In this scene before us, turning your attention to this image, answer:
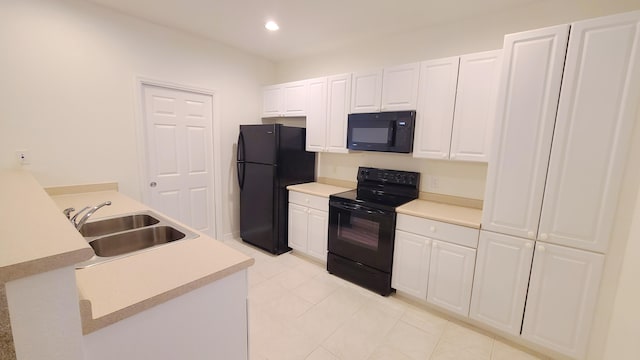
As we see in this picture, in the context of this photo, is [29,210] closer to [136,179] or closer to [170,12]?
[136,179]

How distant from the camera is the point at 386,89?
2.70 metres

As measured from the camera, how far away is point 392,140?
104 inches

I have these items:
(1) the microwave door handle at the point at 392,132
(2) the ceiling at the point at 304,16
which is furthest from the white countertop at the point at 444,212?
(2) the ceiling at the point at 304,16

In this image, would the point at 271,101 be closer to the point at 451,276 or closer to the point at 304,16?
the point at 304,16

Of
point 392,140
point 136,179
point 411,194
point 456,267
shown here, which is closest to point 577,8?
point 392,140

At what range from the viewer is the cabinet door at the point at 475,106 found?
6.98 ft

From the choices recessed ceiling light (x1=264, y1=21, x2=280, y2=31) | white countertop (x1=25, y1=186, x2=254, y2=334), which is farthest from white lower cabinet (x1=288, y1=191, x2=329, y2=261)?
recessed ceiling light (x1=264, y1=21, x2=280, y2=31)

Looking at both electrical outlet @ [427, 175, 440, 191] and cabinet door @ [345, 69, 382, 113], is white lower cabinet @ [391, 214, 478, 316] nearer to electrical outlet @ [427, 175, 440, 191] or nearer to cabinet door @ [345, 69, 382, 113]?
electrical outlet @ [427, 175, 440, 191]

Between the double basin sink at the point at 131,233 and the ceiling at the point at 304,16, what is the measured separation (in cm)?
190

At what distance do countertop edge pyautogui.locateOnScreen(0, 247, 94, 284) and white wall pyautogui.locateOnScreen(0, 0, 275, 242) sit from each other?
2503mm

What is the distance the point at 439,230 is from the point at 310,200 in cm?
144

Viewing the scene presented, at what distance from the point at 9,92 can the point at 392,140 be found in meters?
3.24

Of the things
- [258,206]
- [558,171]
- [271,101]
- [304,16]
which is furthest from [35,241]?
[271,101]

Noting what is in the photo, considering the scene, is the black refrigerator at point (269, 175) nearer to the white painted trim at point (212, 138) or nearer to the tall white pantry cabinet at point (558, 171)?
the white painted trim at point (212, 138)
